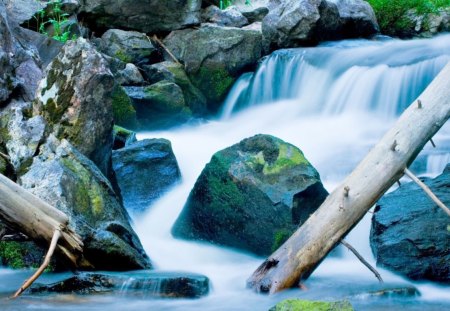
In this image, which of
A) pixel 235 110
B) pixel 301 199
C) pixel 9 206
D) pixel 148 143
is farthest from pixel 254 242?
pixel 235 110

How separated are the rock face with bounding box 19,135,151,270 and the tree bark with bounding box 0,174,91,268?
0.60 m

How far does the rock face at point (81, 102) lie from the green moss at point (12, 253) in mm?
1257

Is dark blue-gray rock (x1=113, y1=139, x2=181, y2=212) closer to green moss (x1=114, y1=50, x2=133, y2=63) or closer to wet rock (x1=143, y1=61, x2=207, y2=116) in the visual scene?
→ wet rock (x1=143, y1=61, x2=207, y2=116)

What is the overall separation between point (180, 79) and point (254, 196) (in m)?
5.50

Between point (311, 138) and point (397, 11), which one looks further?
point (397, 11)

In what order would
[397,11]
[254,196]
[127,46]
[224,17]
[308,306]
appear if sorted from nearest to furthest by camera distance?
[308,306] → [254,196] → [127,46] → [224,17] → [397,11]

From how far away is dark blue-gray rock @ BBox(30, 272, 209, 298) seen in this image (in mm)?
4812

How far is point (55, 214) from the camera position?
4.43m

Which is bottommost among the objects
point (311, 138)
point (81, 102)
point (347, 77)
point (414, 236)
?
point (311, 138)

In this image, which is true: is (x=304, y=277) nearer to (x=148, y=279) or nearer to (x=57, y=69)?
(x=148, y=279)

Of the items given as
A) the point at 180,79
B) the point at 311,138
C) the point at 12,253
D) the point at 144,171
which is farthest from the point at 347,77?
the point at 12,253

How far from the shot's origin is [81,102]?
6520 millimetres

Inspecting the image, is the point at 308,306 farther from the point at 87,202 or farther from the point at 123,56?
the point at 123,56

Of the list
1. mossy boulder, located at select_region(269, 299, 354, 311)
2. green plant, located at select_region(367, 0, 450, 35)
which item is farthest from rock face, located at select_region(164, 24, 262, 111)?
mossy boulder, located at select_region(269, 299, 354, 311)
